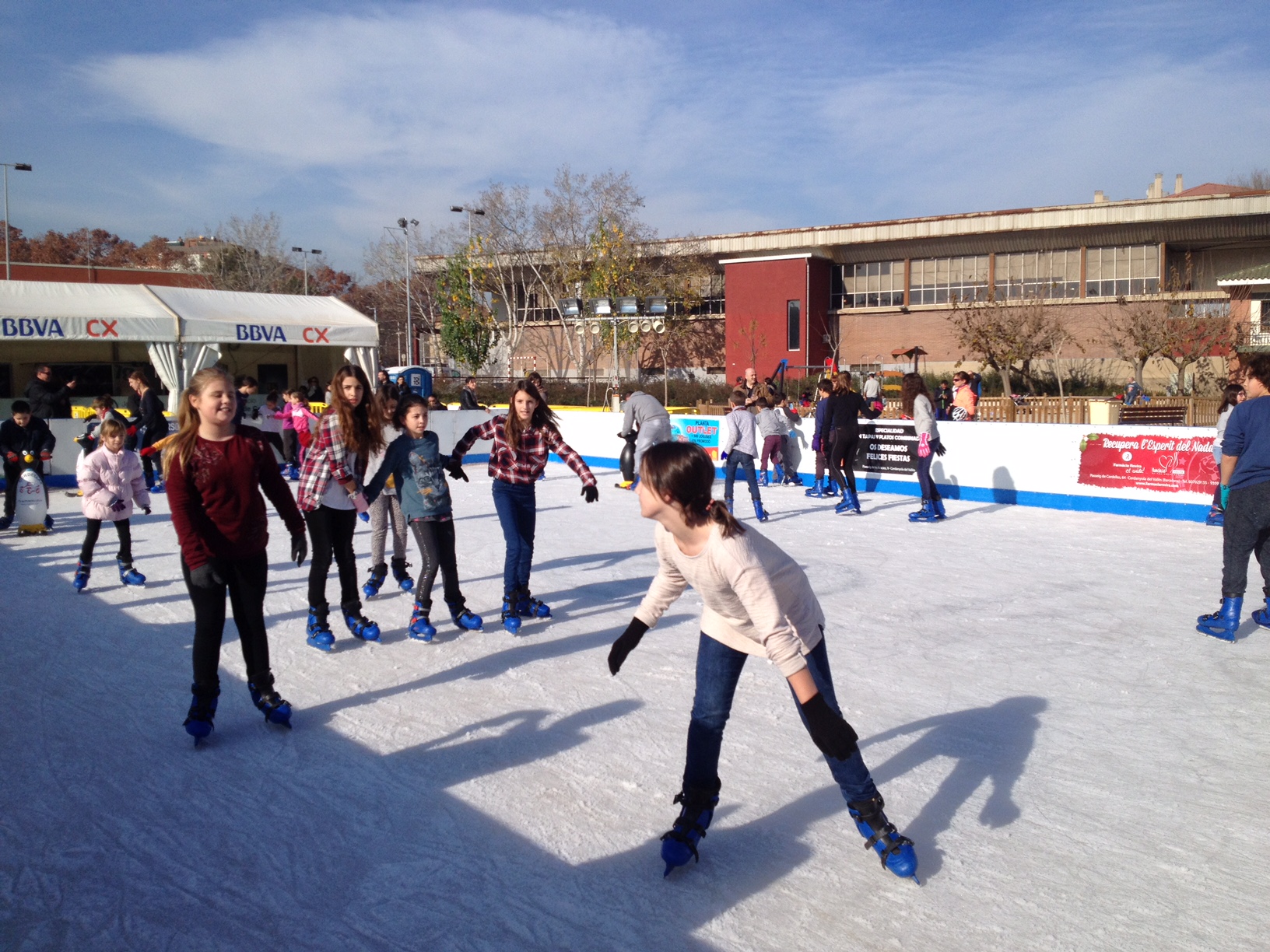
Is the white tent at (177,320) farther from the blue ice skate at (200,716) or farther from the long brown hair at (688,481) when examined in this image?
the long brown hair at (688,481)

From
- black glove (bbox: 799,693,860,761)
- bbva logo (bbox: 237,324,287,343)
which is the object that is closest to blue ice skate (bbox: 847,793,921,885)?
black glove (bbox: 799,693,860,761)

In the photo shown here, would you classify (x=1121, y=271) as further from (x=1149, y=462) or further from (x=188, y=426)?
(x=188, y=426)

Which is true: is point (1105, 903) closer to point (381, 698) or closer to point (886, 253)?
point (381, 698)

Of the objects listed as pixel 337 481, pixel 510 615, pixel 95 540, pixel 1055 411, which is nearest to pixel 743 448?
pixel 510 615

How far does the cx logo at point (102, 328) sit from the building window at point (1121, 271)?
98.5 ft

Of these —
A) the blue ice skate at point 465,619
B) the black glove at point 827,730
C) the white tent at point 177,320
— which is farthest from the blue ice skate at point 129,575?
the white tent at point 177,320

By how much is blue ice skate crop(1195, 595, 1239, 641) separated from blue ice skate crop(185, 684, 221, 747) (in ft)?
18.0

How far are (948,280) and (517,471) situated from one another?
109 ft

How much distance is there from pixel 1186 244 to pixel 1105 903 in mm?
34872

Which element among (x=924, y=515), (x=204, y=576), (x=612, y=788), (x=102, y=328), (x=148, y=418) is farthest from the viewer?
(x=102, y=328)

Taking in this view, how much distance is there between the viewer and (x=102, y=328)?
16.5m

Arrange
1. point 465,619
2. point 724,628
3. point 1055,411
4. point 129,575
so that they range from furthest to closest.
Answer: point 1055,411, point 129,575, point 465,619, point 724,628

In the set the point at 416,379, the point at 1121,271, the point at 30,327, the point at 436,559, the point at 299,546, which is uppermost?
the point at 1121,271

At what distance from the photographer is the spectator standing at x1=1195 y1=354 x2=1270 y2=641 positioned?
514cm
